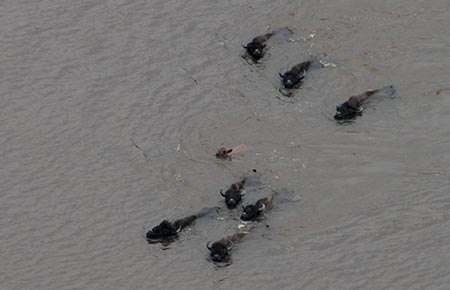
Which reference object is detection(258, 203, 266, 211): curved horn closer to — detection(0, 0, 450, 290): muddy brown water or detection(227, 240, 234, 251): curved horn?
detection(0, 0, 450, 290): muddy brown water

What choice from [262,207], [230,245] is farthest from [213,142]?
[230,245]

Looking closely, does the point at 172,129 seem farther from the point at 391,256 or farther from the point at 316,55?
the point at 391,256

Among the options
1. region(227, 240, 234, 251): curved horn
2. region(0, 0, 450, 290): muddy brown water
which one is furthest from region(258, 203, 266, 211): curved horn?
region(227, 240, 234, 251): curved horn

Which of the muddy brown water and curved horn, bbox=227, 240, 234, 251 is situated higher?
the muddy brown water

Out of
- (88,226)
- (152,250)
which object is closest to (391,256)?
(152,250)

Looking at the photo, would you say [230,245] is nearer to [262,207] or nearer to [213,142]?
[262,207]

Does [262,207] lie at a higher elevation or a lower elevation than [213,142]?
lower

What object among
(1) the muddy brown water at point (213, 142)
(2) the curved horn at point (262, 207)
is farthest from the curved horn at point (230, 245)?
(2) the curved horn at point (262, 207)

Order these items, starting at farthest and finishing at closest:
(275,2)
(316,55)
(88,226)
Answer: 1. (275,2)
2. (316,55)
3. (88,226)
